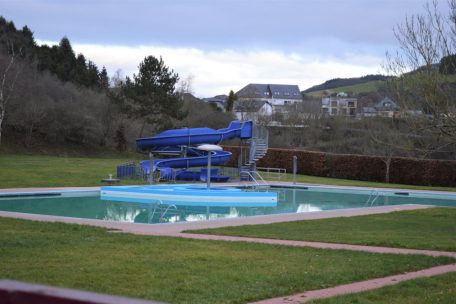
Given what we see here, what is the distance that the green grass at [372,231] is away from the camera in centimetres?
1232

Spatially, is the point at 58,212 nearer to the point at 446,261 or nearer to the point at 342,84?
the point at 446,261

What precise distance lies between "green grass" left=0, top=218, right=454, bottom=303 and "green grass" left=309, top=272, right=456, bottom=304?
722 mm

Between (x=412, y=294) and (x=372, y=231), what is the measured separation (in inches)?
277

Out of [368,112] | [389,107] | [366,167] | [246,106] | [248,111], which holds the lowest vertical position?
[366,167]

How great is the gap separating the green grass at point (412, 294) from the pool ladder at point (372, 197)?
54.8 feet

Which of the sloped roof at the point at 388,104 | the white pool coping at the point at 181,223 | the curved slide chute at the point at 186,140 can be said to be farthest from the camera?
the curved slide chute at the point at 186,140

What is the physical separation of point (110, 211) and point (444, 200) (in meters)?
16.2

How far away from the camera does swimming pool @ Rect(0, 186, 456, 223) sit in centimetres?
1845

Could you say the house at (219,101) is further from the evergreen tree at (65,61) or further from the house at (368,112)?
the house at (368,112)

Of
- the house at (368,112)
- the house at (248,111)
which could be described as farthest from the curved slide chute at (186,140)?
the house at (248,111)

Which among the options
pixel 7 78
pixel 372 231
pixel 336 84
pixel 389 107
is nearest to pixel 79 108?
pixel 7 78

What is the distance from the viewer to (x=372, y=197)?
2738 centimetres

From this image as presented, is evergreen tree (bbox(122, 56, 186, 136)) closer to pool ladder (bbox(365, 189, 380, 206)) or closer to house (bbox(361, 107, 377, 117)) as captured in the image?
house (bbox(361, 107, 377, 117))

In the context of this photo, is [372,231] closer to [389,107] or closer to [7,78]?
[389,107]
